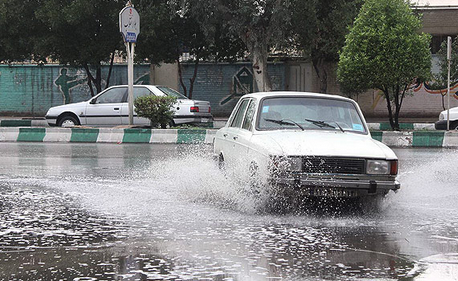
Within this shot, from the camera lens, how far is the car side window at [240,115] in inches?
405

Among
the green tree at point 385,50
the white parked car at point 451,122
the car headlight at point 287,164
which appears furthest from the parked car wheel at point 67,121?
the car headlight at point 287,164

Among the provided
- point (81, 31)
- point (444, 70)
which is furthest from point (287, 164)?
point (81, 31)

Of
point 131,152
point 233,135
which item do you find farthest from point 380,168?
point 131,152

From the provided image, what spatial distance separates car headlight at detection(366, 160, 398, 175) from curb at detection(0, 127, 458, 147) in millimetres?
11583

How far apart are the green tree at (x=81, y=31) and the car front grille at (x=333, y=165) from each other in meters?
24.7

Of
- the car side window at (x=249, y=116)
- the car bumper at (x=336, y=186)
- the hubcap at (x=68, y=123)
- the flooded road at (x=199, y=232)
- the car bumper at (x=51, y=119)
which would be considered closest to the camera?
the flooded road at (x=199, y=232)

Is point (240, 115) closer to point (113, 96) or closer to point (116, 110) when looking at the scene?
point (116, 110)

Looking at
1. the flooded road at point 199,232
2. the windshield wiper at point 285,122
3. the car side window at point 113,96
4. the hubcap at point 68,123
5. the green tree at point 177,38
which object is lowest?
the flooded road at point 199,232

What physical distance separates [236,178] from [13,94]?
33.7 m

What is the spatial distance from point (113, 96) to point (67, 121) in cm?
168

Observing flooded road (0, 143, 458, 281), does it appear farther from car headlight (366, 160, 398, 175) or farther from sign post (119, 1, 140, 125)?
sign post (119, 1, 140, 125)

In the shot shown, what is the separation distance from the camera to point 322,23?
3195cm

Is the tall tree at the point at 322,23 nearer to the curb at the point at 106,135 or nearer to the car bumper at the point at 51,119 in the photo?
the car bumper at the point at 51,119

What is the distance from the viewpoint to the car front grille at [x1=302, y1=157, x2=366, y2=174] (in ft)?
26.4
